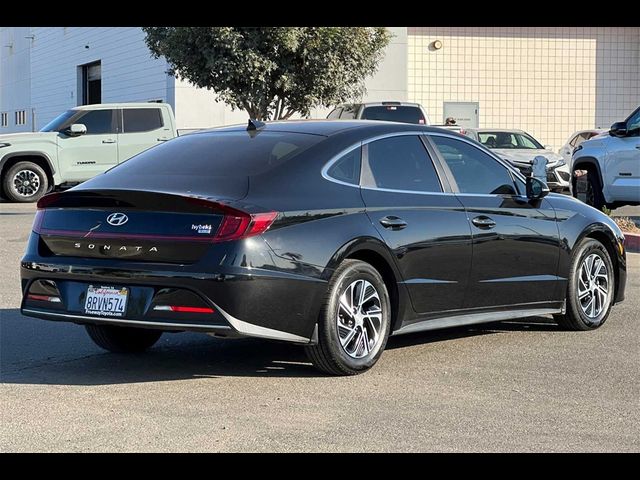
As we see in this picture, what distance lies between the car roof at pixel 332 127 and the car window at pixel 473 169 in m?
0.20

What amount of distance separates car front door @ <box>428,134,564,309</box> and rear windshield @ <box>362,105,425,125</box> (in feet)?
49.3

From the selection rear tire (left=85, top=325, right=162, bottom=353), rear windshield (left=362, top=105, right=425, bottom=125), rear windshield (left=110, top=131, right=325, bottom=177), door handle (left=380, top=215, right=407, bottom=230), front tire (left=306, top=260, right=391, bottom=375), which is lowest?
rear tire (left=85, top=325, right=162, bottom=353)

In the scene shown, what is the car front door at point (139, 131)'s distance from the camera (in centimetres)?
2262

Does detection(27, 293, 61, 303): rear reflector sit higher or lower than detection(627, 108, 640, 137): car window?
lower

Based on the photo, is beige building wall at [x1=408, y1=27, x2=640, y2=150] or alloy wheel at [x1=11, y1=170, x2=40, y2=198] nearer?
alloy wheel at [x1=11, y1=170, x2=40, y2=198]

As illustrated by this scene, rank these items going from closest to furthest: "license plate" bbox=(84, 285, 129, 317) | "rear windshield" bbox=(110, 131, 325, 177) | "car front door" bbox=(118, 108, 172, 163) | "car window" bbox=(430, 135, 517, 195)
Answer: "license plate" bbox=(84, 285, 129, 317), "rear windshield" bbox=(110, 131, 325, 177), "car window" bbox=(430, 135, 517, 195), "car front door" bbox=(118, 108, 172, 163)

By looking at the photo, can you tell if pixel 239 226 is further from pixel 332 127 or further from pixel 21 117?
pixel 21 117

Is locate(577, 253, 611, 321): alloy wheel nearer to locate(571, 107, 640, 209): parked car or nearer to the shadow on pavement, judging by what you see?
the shadow on pavement

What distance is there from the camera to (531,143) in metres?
25.0

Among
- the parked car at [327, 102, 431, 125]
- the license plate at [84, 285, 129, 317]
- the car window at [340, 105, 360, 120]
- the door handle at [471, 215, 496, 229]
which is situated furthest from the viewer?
the car window at [340, 105, 360, 120]

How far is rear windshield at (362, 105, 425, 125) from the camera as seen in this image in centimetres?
2341

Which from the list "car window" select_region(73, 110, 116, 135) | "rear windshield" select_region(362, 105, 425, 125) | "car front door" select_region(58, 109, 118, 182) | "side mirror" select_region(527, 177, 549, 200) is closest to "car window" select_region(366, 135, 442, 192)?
"side mirror" select_region(527, 177, 549, 200)

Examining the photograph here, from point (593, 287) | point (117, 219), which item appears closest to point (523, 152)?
point (593, 287)

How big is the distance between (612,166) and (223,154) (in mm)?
10844
